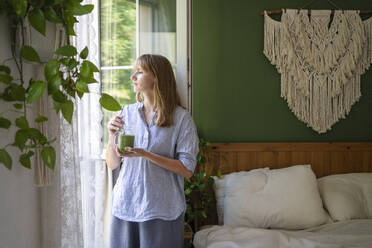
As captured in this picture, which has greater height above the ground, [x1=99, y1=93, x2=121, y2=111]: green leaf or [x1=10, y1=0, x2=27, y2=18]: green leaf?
[x1=10, y1=0, x2=27, y2=18]: green leaf

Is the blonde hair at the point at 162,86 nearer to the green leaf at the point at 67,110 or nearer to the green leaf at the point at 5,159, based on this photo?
the green leaf at the point at 67,110

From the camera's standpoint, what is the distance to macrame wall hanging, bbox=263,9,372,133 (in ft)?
9.57

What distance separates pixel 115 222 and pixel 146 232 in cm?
19

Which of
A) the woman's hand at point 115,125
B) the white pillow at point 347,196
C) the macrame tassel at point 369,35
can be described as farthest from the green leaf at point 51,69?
the macrame tassel at point 369,35

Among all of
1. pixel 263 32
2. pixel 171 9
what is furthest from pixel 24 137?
pixel 263 32

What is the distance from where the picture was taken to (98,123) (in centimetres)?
213

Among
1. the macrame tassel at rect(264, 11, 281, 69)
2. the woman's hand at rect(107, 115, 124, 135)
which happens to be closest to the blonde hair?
the woman's hand at rect(107, 115, 124, 135)

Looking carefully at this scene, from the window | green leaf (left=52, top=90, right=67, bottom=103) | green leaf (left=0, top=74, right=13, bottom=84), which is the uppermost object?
the window

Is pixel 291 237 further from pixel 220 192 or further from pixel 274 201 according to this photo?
pixel 220 192

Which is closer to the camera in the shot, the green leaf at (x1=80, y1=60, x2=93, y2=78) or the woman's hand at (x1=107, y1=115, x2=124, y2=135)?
the green leaf at (x1=80, y1=60, x2=93, y2=78)

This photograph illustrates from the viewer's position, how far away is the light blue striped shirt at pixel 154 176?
6.07 ft

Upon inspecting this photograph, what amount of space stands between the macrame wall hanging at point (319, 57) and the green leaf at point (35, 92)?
2.31 m

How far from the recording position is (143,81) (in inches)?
76.4

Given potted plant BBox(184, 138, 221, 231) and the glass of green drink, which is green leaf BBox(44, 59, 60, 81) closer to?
the glass of green drink
